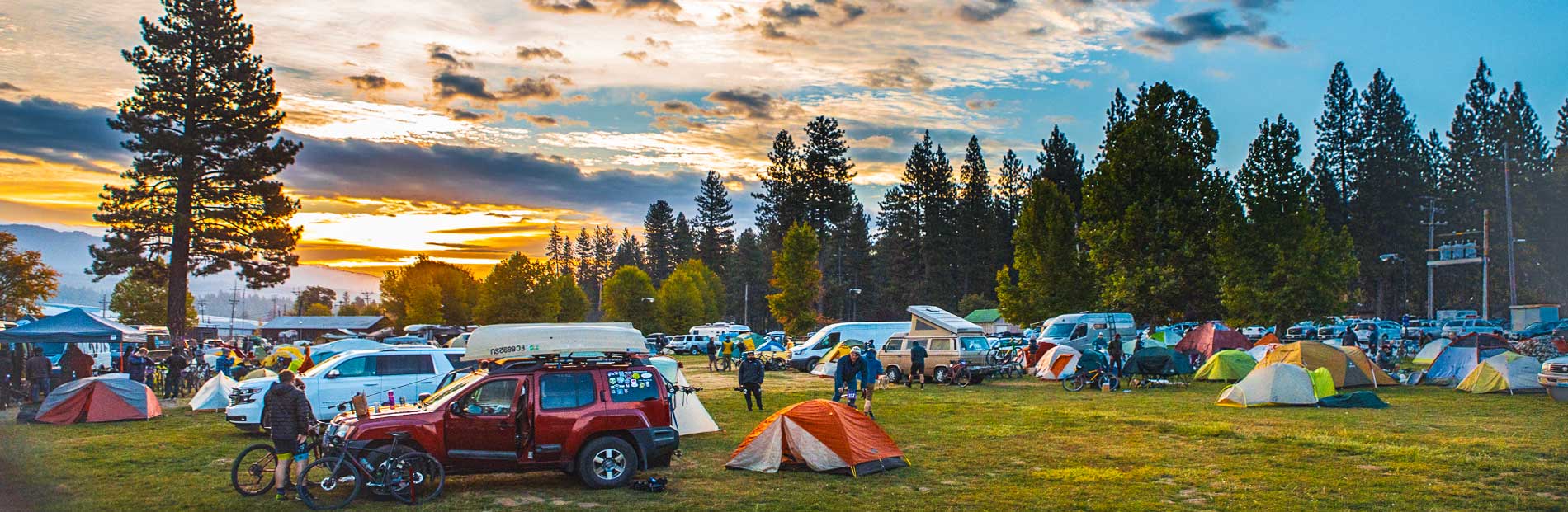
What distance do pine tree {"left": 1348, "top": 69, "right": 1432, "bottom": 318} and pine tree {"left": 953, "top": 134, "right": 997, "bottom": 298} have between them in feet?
87.9

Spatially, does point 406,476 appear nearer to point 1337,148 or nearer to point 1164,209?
point 1164,209

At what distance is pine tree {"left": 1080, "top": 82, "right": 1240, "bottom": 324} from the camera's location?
42.8 metres

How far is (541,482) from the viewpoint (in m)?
12.0

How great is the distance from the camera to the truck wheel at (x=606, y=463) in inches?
449

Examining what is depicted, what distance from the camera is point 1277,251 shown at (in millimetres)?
43281

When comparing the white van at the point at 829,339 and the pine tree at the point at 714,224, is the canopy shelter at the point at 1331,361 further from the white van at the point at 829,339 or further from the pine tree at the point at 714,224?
the pine tree at the point at 714,224

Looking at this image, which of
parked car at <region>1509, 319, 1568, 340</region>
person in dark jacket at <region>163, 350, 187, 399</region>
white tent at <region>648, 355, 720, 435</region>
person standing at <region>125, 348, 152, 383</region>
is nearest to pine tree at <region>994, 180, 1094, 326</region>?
parked car at <region>1509, 319, 1568, 340</region>

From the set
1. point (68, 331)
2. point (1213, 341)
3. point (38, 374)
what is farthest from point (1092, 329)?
point (38, 374)

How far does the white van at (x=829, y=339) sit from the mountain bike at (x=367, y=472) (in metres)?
27.6

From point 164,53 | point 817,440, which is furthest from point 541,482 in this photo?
point 164,53

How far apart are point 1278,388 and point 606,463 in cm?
1488

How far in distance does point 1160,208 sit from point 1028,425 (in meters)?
28.4

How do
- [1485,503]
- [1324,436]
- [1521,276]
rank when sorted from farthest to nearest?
[1521,276], [1324,436], [1485,503]

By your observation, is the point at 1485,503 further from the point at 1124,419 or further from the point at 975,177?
the point at 975,177
